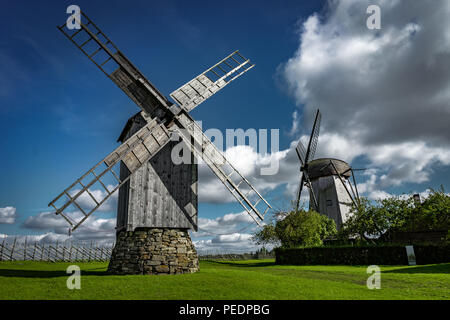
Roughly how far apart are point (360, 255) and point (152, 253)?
19833mm

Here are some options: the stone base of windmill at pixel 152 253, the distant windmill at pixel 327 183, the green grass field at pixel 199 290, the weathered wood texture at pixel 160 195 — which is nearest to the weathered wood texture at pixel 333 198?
the distant windmill at pixel 327 183

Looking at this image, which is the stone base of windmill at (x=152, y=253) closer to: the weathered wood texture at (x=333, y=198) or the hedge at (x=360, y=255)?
the hedge at (x=360, y=255)

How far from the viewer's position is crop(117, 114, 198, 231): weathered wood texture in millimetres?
13648

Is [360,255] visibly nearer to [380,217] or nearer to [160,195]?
[380,217]

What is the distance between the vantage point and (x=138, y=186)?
45.7 feet

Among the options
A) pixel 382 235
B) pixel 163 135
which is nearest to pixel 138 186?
pixel 163 135

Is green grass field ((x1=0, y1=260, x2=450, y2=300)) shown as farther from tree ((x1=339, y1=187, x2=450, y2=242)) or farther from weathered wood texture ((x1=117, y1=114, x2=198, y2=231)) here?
tree ((x1=339, y1=187, x2=450, y2=242))

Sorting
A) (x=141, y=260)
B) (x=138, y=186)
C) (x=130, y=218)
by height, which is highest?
(x=138, y=186)

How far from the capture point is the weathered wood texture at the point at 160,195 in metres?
13.6

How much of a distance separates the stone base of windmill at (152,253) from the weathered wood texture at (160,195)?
42 centimetres

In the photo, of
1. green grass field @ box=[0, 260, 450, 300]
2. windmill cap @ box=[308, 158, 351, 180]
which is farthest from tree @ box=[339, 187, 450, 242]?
green grass field @ box=[0, 260, 450, 300]

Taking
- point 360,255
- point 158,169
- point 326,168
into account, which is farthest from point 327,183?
point 158,169
